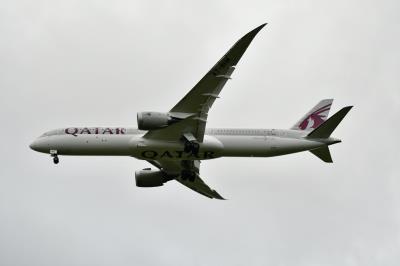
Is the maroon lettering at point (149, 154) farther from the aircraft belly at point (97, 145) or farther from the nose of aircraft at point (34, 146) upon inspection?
the nose of aircraft at point (34, 146)

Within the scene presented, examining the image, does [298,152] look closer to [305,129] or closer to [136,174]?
[305,129]

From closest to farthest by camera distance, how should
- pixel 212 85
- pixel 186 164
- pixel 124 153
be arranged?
pixel 212 85, pixel 124 153, pixel 186 164

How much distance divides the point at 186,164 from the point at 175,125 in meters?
7.99

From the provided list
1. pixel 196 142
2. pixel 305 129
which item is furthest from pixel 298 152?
pixel 196 142

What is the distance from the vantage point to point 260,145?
66812 millimetres

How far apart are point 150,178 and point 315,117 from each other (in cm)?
1559

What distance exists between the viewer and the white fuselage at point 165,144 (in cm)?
6550

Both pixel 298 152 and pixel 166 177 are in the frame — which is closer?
pixel 298 152

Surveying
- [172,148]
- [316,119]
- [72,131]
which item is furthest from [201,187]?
[72,131]

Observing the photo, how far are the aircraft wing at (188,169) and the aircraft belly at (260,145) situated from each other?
17.8ft

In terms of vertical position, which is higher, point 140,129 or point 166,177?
point 140,129

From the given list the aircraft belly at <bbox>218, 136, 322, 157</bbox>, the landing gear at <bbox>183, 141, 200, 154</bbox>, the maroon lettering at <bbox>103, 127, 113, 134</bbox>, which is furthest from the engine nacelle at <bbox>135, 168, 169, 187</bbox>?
the landing gear at <bbox>183, 141, 200, 154</bbox>

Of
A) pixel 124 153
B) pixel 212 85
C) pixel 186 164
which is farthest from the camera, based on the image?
pixel 186 164

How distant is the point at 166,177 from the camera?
74188 millimetres
